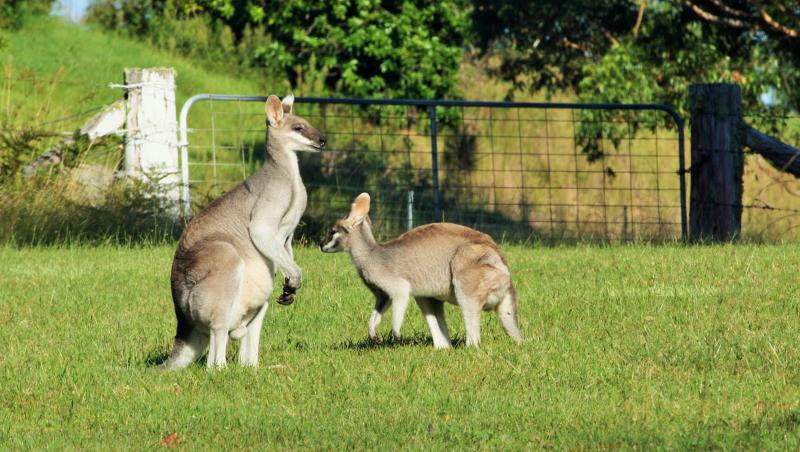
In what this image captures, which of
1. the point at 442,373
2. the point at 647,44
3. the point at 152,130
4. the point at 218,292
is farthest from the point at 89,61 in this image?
the point at 442,373

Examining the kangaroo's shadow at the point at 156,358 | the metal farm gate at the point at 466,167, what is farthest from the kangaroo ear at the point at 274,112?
the metal farm gate at the point at 466,167

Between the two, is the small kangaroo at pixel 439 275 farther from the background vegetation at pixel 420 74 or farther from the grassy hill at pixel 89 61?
the grassy hill at pixel 89 61

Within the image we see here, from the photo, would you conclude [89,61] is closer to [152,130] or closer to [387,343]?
[152,130]

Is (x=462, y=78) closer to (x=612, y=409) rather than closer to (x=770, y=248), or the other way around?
(x=770, y=248)

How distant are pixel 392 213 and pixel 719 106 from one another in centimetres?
466

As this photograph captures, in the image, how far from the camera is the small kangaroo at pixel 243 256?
23.3 ft

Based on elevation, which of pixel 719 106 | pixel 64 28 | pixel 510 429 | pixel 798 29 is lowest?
pixel 510 429

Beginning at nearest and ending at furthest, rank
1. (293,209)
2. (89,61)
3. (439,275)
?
(293,209)
(439,275)
(89,61)

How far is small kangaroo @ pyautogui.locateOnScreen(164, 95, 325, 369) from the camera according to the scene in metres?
Result: 7.09

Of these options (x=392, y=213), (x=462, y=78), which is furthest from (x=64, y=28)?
(x=392, y=213)

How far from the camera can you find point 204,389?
6.89 meters

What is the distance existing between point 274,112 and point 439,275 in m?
1.45

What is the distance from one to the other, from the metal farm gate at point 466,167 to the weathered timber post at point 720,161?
0.36 metres

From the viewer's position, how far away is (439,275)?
7.80 meters
